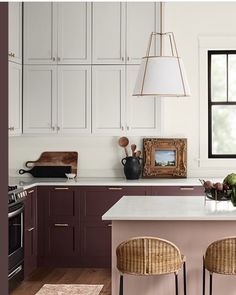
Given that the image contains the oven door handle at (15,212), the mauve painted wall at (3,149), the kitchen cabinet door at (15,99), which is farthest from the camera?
the kitchen cabinet door at (15,99)

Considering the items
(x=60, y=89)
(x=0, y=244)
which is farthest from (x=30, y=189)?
(x=0, y=244)

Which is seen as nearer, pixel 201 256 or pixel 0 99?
pixel 0 99

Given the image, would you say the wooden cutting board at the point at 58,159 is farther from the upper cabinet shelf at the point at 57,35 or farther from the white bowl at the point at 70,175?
the upper cabinet shelf at the point at 57,35

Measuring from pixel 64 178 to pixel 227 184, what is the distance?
292 cm

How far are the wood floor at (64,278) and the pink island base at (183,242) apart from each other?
1287 millimetres

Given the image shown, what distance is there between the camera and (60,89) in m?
6.05

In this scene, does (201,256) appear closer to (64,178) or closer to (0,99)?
(64,178)

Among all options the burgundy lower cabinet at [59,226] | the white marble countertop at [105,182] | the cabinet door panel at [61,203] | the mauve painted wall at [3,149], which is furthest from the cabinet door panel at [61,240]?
the mauve painted wall at [3,149]

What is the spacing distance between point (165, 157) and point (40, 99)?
1.47 metres

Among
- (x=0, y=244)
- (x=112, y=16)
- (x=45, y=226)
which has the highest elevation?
(x=112, y=16)

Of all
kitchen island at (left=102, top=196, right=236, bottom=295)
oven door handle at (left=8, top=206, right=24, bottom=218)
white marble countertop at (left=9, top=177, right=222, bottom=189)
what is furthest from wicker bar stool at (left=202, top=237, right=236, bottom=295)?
white marble countertop at (left=9, top=177, right=222, bottom=189)

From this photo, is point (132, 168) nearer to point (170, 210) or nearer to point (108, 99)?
point (108, 99)

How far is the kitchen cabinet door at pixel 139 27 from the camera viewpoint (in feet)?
19.4

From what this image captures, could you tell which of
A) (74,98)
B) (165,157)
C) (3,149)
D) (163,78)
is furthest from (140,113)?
(3,149)
